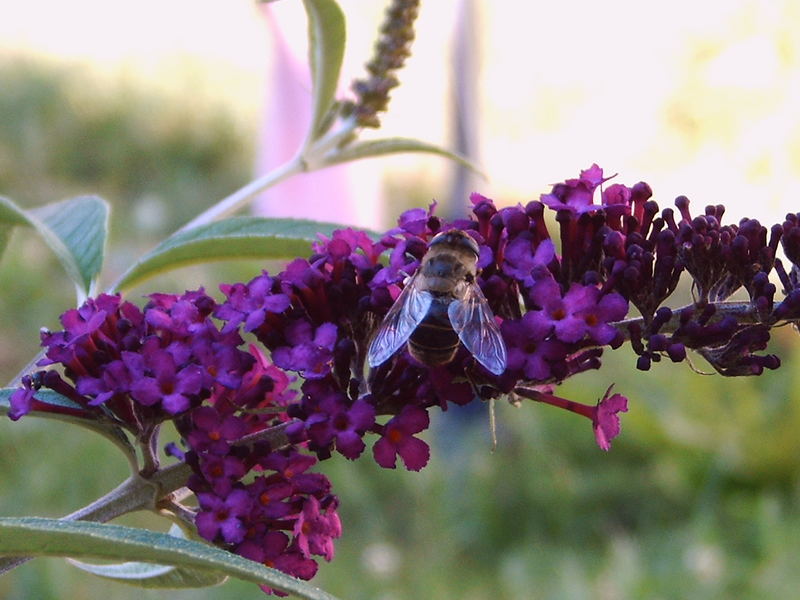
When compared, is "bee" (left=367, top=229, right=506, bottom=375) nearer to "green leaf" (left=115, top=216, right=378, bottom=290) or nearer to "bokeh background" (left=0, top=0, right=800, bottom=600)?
"green leaf" (left=115, top=216, right=378, bottom=290)

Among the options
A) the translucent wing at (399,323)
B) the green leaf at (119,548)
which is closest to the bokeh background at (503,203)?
the translucent wing at (399,323)

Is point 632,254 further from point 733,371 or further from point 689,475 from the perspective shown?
point 689,475

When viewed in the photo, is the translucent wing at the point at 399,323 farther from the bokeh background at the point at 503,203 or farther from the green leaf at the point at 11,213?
the bokeh background at the point at 503,203

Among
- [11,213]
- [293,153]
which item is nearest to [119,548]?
[11,213]

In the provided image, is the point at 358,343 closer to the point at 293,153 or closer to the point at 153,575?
the point at 153,575

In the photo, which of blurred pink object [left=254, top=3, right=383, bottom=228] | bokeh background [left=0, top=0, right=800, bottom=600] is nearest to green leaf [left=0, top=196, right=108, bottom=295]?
bokeh background [left=0, top=0, right=800, bottom=600]

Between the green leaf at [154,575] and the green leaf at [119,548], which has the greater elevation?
the green leaf at [119,548]

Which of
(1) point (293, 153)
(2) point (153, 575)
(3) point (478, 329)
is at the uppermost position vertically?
(3) point (478, 329)
